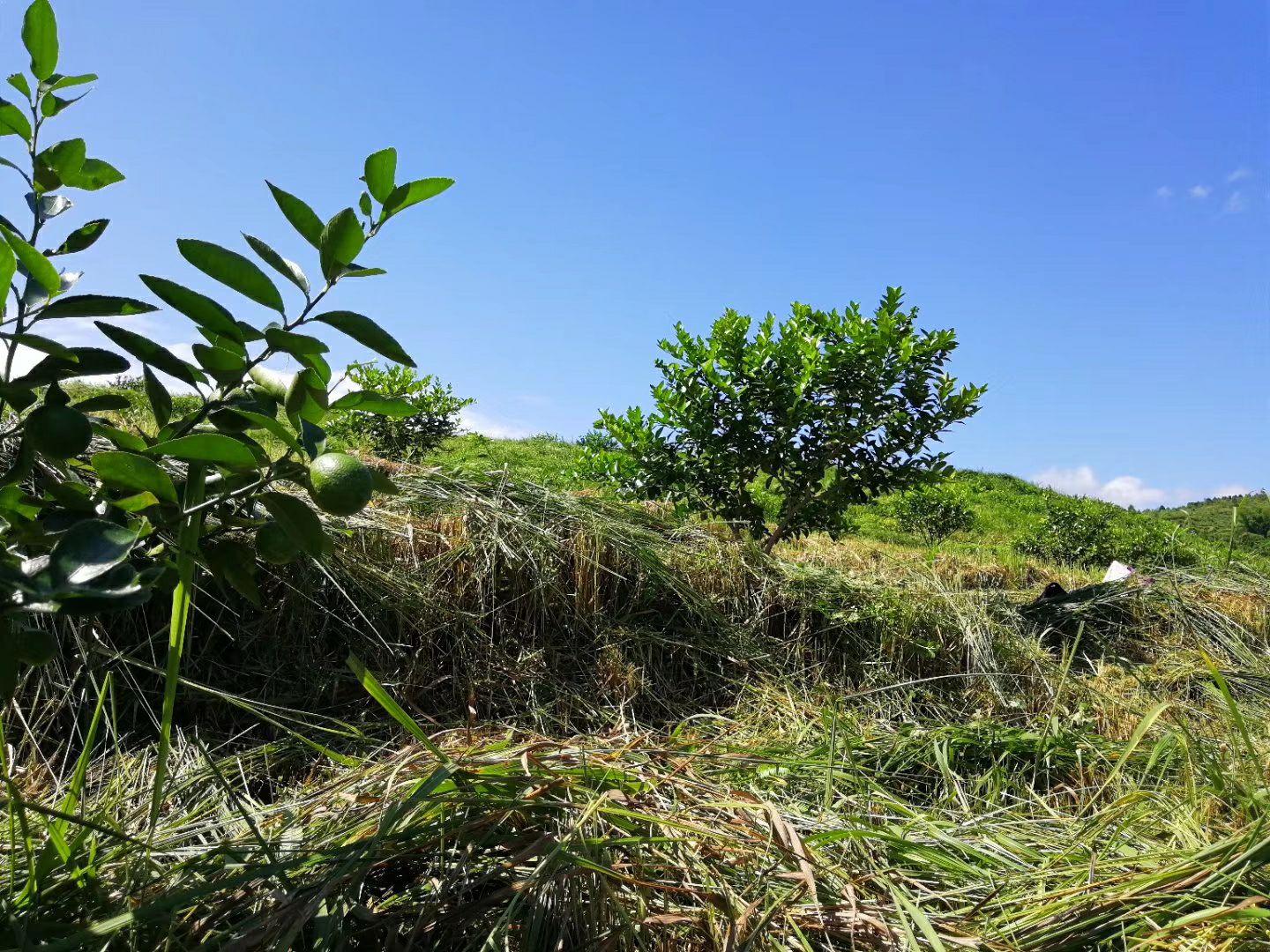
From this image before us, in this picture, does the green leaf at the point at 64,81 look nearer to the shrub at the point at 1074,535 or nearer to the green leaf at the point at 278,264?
the green leaf at the point at 278,264

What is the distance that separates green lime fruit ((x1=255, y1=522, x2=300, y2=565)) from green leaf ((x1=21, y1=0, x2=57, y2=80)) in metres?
0.54

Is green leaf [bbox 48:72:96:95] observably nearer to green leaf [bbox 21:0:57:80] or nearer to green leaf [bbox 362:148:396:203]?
green leaf [bbox 21:0:57:80]

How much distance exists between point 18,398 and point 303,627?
6.38 feet

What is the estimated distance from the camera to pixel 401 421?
671 centimetres

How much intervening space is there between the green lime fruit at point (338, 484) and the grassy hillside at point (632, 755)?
307 millimetres

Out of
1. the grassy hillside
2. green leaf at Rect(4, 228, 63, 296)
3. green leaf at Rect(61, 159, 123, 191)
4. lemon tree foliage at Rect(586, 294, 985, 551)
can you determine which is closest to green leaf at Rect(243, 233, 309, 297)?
green leaf at Rect(4, 228, 63, 296)

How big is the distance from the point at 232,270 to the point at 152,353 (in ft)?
0.42

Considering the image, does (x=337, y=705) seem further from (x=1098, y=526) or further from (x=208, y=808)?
(x=1098, y=526)

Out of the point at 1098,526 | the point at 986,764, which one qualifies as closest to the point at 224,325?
the point at 986,764

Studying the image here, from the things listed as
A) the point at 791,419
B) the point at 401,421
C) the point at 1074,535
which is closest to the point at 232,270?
the point at 791,419

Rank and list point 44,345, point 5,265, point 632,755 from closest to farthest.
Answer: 1. point 5,265
2. point 44,345
3. point 632,755

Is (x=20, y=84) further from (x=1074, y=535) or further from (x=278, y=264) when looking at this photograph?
(x=1074, y=535)

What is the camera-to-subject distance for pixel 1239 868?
3.66 feet

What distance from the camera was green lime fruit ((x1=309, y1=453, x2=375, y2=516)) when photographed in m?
0.72
